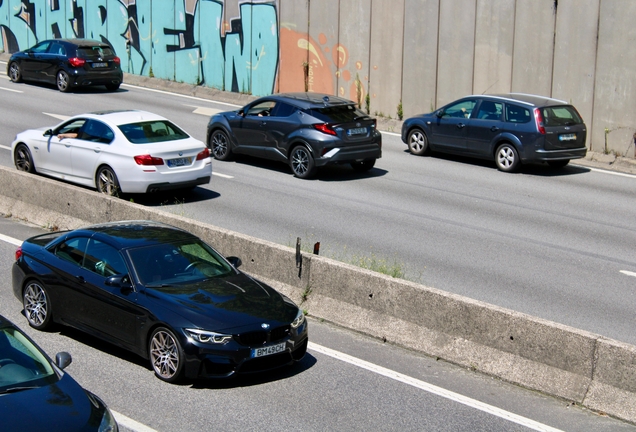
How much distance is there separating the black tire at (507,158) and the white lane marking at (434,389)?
11.6 m

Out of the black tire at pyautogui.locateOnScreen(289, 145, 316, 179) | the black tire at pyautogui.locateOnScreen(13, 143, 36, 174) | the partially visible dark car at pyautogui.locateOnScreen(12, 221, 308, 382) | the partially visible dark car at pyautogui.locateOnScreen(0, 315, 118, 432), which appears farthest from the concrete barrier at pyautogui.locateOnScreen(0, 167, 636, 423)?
the black tire at pyautogui.locateOnScreen(289, 145, 316, 179)

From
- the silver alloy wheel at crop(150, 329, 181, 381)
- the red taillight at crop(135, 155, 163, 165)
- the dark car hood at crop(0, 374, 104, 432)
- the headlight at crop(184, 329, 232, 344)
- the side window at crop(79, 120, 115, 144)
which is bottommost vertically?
the silver alloy wheel at crop(150, 329, 181, 381)

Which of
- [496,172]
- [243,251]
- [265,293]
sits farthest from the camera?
[496,172]

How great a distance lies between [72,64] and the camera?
93.3 ft

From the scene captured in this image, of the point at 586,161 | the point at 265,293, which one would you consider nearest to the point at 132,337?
the point at 265,293

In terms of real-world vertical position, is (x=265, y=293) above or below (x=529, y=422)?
above

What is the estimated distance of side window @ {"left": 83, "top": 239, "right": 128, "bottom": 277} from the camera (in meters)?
9.03

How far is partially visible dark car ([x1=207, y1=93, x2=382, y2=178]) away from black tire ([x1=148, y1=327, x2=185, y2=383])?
10.2 meters

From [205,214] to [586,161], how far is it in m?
11.0

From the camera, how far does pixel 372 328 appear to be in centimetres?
995

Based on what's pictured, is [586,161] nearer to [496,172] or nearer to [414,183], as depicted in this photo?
[496,172]

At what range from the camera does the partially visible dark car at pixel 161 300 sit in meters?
8.16

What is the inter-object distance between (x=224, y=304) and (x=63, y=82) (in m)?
22.4

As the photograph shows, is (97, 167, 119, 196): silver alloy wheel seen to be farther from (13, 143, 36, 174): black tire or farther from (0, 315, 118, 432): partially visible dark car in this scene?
(0, 315, 118, 432): partially visible dark car
